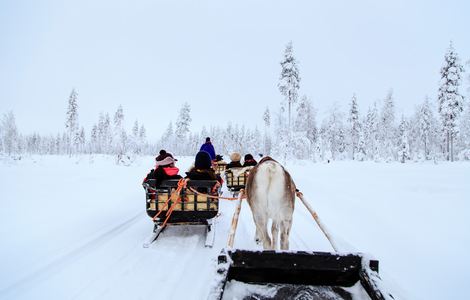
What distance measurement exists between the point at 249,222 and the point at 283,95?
1050 inches

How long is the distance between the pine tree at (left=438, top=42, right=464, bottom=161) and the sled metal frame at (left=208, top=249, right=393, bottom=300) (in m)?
41.3

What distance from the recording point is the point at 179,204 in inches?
225

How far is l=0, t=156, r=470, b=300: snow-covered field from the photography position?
3684 mm

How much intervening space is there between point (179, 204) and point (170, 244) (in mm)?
790

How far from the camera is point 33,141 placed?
114 metres

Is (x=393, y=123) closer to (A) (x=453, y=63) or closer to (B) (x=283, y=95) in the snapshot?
(A) (x=453, y=63)

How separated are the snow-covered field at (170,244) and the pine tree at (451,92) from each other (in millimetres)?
32624

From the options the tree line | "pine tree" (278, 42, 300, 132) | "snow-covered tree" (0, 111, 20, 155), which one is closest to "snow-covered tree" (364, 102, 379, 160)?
the tree line

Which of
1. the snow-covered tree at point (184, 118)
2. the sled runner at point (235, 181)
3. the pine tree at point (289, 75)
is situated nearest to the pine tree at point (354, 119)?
the pine tree at point (289, 75)

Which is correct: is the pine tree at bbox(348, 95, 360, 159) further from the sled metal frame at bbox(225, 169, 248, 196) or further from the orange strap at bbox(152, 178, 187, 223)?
the orange strap at bbox(152, 178, 187, 223)

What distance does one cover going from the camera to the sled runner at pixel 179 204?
18.4 ft

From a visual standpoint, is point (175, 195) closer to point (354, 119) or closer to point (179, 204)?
point (179, 204)

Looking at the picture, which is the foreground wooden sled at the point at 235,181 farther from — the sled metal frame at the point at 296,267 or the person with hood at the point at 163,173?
the sled metal frame at the point at 296,267

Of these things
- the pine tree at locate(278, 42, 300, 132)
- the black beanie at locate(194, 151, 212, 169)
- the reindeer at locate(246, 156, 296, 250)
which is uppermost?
the pine tree at locate(278, 42, 300, 132)
